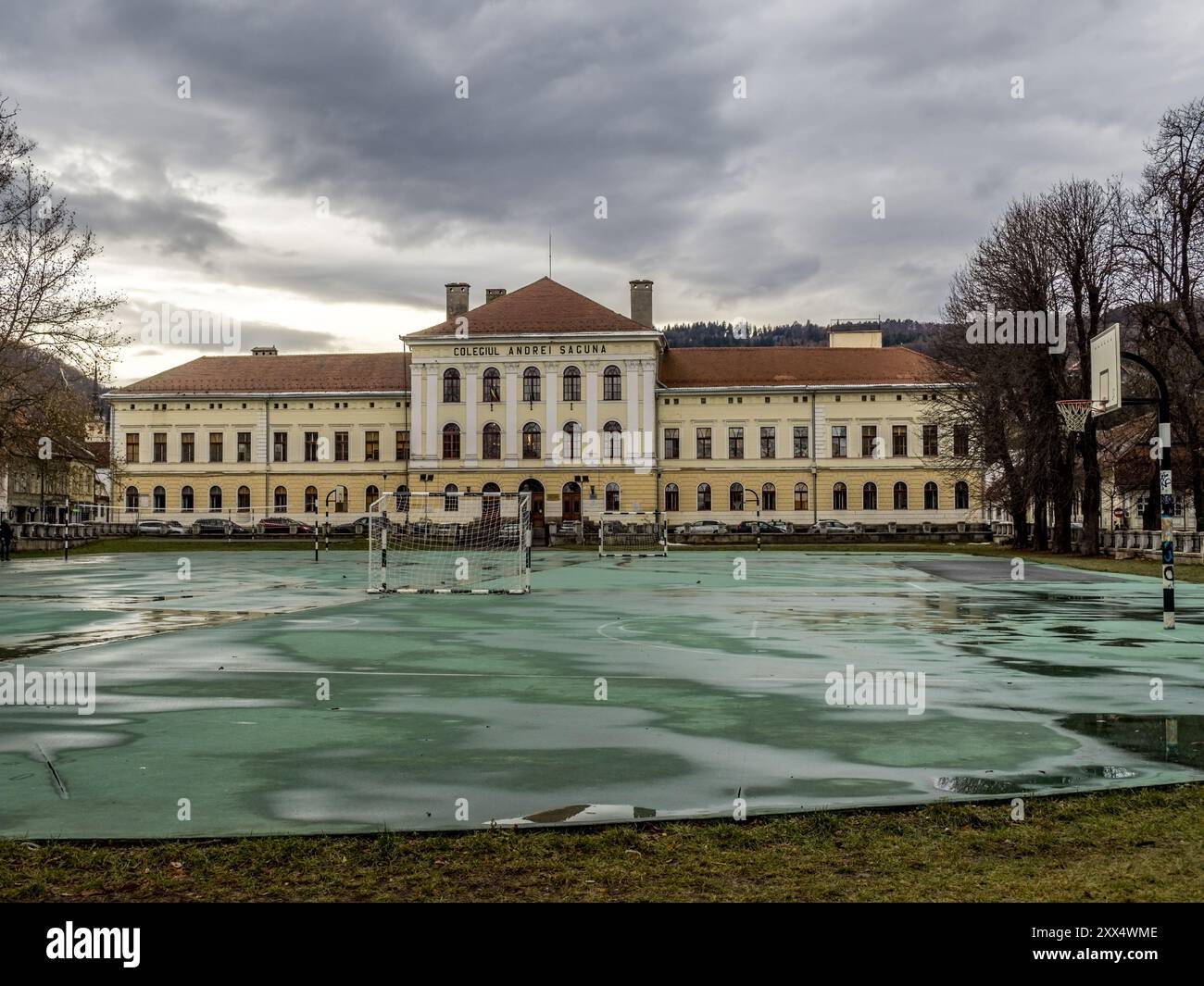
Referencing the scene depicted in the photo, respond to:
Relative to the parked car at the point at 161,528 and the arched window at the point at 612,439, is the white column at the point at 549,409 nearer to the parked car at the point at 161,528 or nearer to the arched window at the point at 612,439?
the arched window at the point at 612,439

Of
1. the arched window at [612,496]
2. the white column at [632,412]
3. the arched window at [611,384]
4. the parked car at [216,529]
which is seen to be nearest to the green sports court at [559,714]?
the parked car at [216,529]

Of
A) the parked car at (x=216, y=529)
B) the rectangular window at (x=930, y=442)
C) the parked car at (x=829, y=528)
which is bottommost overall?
the parked car at (x=829, y=528)

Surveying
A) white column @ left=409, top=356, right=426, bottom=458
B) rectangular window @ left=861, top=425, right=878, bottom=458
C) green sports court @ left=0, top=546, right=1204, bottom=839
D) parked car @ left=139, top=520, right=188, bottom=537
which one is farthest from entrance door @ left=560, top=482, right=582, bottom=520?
green sports court @ left=0, top=546, right=1204, bottom=839

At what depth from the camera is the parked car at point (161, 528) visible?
245ft

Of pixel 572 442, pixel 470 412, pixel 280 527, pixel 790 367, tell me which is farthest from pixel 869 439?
pixel 280 527

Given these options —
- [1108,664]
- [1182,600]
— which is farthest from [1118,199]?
[1108,664]

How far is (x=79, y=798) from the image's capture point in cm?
665

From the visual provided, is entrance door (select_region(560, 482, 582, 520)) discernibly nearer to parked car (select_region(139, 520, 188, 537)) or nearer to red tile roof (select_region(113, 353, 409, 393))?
red tile roof (select_region(113, 353, 409, 393))

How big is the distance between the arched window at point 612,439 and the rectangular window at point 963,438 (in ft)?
92.9

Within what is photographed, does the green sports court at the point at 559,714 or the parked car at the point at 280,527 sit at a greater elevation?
the parked car at the point at 280,527

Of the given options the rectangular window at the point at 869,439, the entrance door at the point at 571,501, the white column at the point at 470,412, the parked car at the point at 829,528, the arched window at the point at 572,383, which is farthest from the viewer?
the rectangular window at the point at 869,439

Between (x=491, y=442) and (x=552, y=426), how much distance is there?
4651 millimetres

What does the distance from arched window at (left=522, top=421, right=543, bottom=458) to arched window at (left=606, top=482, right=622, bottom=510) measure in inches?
218
